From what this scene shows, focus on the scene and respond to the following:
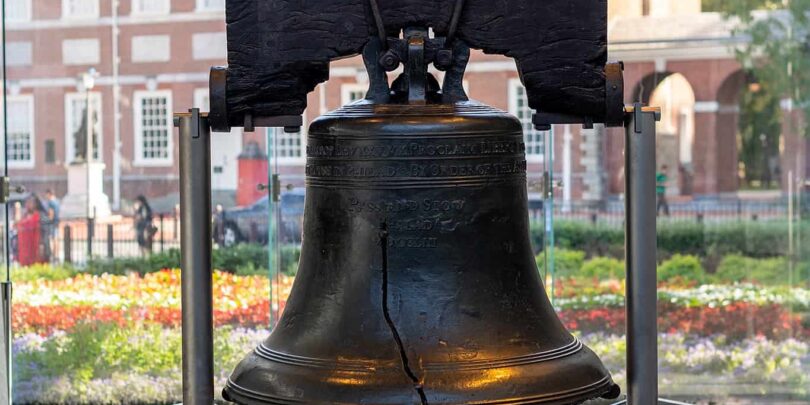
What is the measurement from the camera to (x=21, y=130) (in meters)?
7.41

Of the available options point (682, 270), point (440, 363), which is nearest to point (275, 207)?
point (682, 270)

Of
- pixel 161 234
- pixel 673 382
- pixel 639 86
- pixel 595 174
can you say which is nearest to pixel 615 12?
pixel 639 86

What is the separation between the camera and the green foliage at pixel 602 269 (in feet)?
24.6

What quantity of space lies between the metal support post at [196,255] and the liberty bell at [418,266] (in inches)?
3.4

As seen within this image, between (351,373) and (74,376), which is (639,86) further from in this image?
(351,373)

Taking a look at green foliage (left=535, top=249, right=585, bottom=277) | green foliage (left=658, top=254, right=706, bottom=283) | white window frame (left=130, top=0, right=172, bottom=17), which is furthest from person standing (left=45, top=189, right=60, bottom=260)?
green foliage (left=658, top=254, right=706, bottom=283)

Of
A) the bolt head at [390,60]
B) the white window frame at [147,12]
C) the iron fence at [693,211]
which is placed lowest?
the iron fence at [693,211]

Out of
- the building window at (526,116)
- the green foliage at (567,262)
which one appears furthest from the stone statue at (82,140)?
the green foliage at (567,262)

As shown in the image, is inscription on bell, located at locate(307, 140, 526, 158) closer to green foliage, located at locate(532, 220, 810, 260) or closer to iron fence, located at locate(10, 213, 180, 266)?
green foliage, located at locate(532, 220, 810, 260)

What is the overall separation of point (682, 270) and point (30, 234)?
3365mm

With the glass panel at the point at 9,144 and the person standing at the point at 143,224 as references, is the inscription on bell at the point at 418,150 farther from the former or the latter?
the person standing at the point at 143,224

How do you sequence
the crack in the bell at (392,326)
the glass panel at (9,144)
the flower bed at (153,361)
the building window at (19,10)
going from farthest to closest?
the flower bed at (153,361) → the building window at (19,10) → the glass panel at (9,144) → the crack in the bell at (392,326)

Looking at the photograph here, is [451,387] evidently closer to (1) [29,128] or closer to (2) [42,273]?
(2) [42,273]

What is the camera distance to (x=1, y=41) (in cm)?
688
